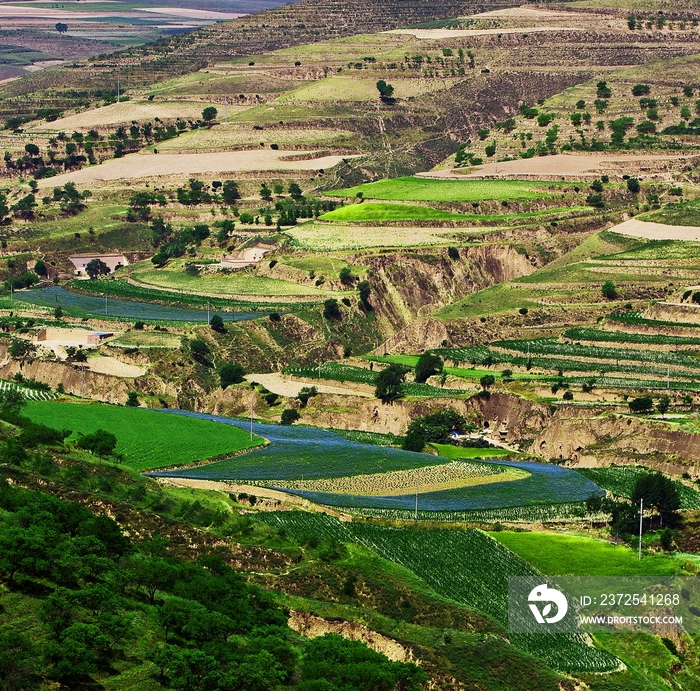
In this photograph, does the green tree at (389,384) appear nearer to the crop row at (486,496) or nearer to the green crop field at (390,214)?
the crop row at (486,496)

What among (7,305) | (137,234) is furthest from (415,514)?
(137,234)

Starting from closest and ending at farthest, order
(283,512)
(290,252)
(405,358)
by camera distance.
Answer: (283,512) → (405,358) → (290,252)

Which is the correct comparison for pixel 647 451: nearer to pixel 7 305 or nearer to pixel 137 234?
pixel 7 305

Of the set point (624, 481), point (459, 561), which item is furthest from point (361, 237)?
point (459, 561)

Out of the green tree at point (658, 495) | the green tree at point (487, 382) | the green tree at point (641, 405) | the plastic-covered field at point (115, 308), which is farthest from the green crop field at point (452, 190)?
the green tree at point (658, 495)

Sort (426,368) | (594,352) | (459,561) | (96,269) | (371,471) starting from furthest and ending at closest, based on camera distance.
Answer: (96,269) → (594,352) → (426,368) → (371,471) → (459,561)

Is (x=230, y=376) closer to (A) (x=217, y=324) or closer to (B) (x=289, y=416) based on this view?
(A) (x=217, y=324)
